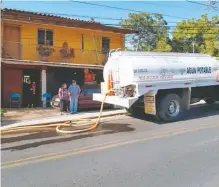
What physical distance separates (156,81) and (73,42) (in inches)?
446

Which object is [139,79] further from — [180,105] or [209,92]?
[209,92]

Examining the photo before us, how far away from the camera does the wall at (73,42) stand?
20.4 meters

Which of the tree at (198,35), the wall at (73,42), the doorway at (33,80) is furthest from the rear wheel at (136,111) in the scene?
the tree at (198,35)

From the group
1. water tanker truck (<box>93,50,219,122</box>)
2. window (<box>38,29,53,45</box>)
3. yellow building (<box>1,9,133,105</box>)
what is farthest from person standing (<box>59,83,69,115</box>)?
window (<box>38,29,53,45</box>)

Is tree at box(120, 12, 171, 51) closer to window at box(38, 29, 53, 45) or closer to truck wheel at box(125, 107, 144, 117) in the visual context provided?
window at box(38, 29, 53, 45)

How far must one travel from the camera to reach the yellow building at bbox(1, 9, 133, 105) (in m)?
19.3

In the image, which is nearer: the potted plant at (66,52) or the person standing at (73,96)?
the person standing at (73,96)

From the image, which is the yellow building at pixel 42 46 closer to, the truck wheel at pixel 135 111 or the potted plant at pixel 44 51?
the potted plant at pixel 44 51

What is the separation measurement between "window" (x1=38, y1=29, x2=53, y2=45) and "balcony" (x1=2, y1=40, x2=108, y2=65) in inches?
18.0

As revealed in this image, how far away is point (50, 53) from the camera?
69.1 feet

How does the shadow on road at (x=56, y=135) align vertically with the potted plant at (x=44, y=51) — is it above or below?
below

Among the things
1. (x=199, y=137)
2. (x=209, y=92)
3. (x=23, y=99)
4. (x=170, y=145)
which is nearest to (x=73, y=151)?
(x=170, y=145)

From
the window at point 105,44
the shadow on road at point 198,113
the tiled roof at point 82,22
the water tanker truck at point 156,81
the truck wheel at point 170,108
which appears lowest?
the shadow on road at point 198,113

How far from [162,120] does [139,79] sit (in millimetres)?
1898
